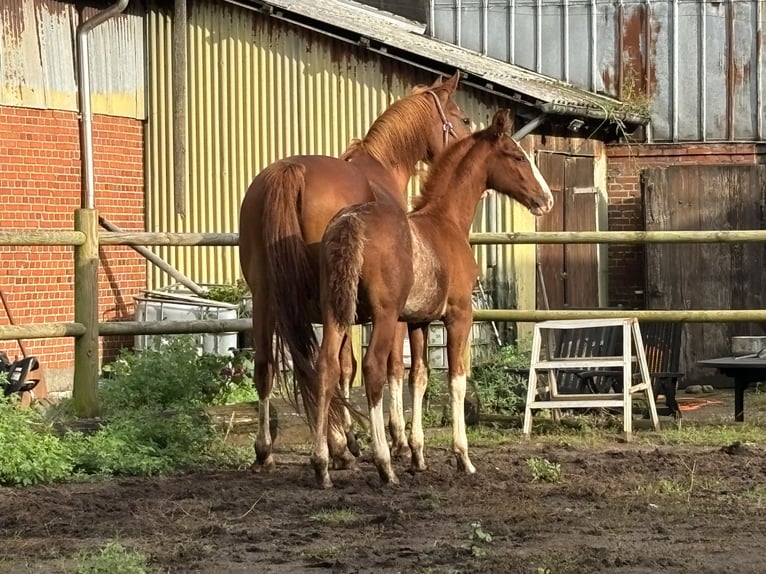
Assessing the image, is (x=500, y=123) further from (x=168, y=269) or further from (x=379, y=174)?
(x=168, y=269)

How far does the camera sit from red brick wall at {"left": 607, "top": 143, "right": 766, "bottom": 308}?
16.1m

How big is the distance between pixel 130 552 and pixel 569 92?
1135 cm

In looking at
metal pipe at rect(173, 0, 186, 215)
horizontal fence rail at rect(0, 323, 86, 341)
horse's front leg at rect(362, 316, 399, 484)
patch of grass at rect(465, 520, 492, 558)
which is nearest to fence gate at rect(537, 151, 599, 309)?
metal pipe at rect(173, 0, 186, 215)

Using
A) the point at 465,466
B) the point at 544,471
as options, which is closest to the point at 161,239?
the point at 465,466

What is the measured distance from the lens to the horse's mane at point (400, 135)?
29.2 feet

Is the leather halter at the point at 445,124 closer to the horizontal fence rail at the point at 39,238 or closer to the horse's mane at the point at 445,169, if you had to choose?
the horse's mane at the point at 445,169

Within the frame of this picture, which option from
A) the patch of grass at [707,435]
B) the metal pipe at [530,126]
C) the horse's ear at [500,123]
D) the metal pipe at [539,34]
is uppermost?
the metal pipe at [539,34]

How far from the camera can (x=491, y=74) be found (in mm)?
14617

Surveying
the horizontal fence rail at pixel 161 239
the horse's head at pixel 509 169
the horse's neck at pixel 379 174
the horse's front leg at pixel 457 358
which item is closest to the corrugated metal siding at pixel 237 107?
the horizontal fence rail at pixel 161 239

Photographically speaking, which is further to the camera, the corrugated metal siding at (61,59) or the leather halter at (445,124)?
the corrugated metal siding at (61,59)

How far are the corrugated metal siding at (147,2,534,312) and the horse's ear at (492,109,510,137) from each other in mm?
6965

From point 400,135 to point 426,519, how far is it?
345cm

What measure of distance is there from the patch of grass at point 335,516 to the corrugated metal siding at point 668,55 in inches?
436

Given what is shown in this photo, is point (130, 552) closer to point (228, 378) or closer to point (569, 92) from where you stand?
point (228, 378)
